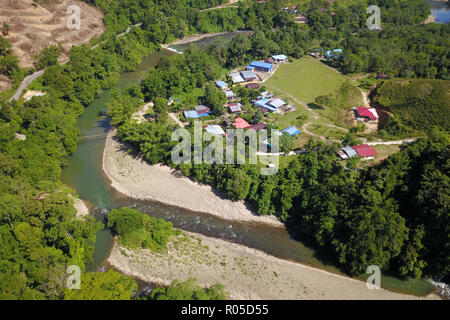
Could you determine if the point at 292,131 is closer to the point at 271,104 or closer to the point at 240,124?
the point at 240,124

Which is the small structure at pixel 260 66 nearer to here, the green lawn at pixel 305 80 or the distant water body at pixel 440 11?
the green lawn at pixel 305 80

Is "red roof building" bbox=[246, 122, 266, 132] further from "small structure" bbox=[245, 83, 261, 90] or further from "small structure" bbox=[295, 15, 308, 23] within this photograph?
"small structure" bbox=[295, 15, 308, 23]

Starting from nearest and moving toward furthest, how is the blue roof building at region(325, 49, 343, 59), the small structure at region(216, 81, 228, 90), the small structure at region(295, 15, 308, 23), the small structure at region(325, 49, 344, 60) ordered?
the small structure at region(216, 81, 228, 90) → the small structure at region(325, 49, 344, 60) → the blue roof building at region(325, 49, 343, 59) → the small structure at region(295, 15, 308, 23)

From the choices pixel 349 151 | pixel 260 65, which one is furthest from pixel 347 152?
pixel 260 65

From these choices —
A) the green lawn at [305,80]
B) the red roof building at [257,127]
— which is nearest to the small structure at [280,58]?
→ the green lawn at [305,80]

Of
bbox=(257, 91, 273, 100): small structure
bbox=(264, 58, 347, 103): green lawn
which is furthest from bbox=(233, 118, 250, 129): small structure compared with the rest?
bbox=(264, 58, 347, 103): green lawn

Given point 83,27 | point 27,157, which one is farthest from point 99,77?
point 27,157
